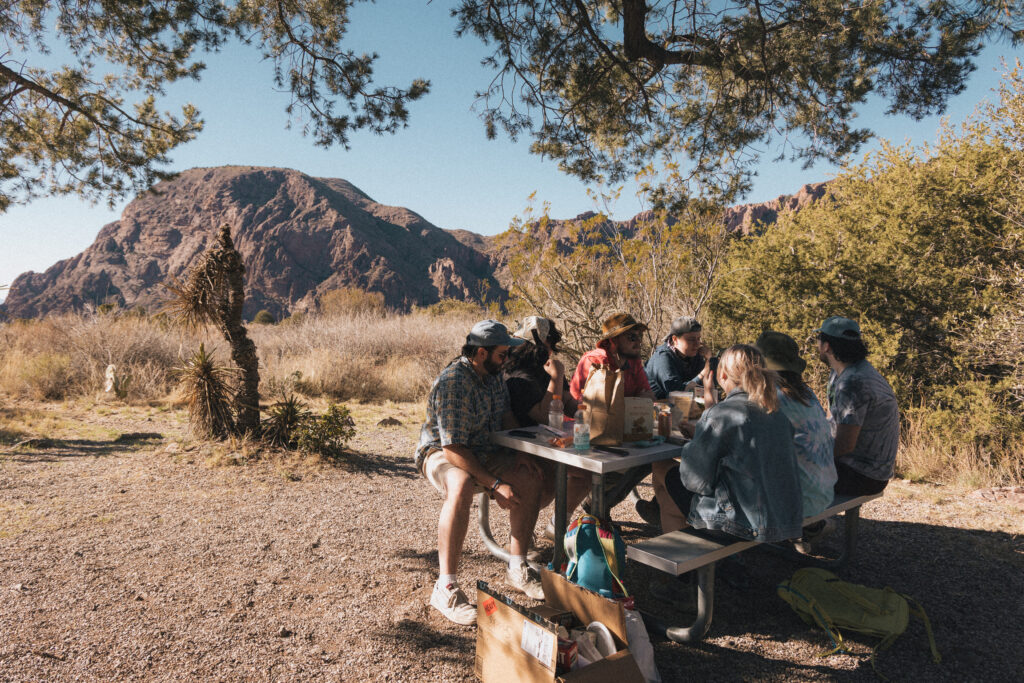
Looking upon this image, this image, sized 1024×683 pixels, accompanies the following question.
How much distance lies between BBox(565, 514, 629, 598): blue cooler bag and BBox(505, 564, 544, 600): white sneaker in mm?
583

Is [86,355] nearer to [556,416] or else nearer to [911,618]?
[556,416]

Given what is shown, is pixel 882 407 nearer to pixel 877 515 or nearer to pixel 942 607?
pixel 942 607

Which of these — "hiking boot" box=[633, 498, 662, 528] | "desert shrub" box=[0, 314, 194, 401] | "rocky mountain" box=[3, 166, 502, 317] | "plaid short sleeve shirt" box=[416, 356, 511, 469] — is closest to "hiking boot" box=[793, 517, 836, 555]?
"hiking boot" box=[633, 498, 662, 528]

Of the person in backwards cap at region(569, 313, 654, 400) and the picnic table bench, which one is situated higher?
the person in backwards cap at region(569, 313, 654, 400)

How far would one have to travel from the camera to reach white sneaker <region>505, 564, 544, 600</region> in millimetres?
3141

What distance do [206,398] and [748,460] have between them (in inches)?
233

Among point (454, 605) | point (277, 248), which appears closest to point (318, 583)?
point (454, 605)

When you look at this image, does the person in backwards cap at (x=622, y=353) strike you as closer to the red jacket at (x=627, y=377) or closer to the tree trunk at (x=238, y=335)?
the red jacket at (x=627, y=377)

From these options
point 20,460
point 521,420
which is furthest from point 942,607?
point 20,460

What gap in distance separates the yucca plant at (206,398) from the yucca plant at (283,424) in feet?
1.53

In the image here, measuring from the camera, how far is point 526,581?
319 centimetres

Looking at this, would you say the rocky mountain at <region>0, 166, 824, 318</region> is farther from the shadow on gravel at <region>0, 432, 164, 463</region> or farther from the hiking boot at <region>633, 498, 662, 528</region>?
the hiking boot at <region>633, 498, 662, 528</region>

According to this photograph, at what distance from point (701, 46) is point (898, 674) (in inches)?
214

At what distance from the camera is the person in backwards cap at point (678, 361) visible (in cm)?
464
